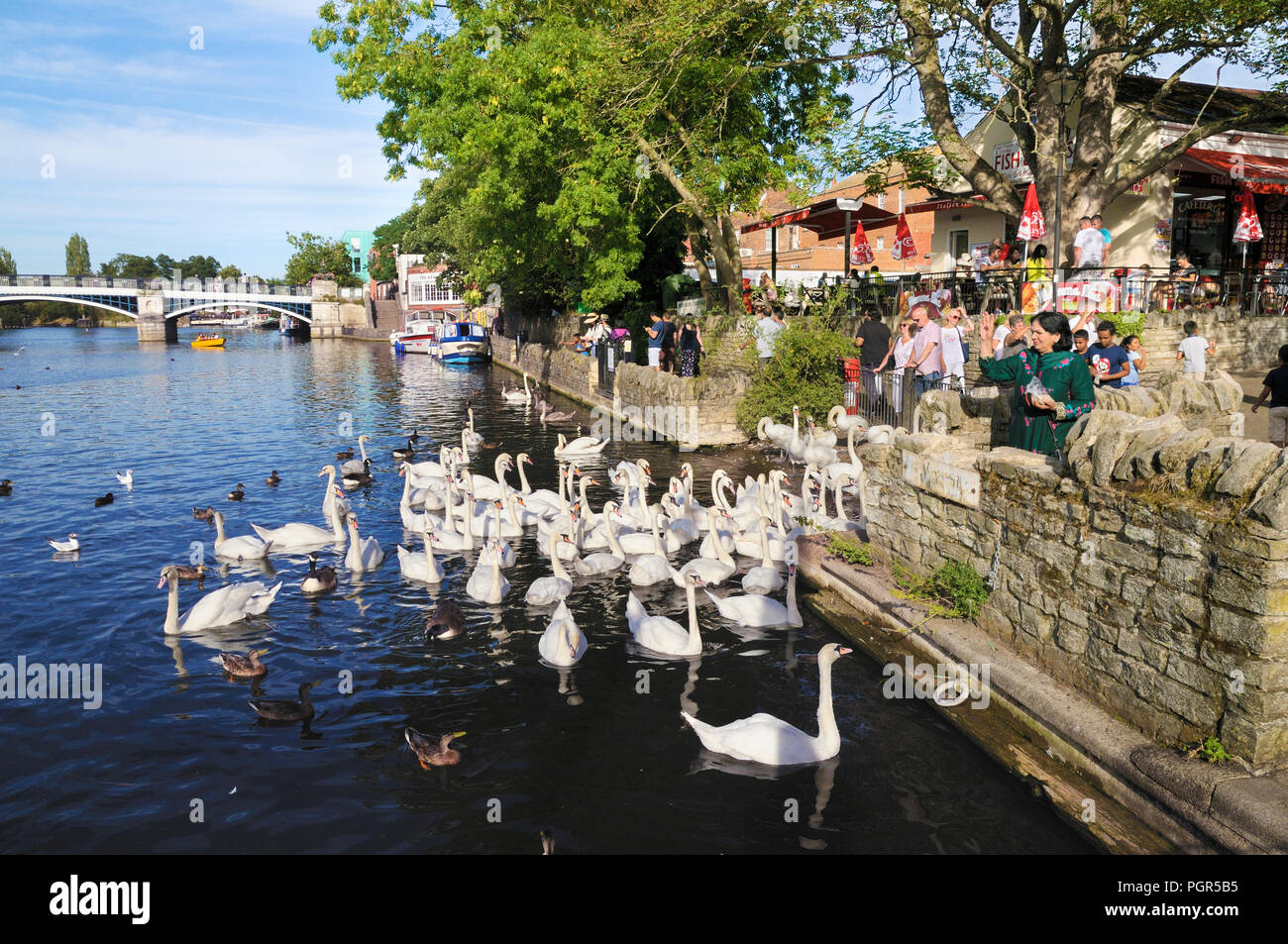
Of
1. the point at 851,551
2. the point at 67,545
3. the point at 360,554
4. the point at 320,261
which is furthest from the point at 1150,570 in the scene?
the point at 320,261

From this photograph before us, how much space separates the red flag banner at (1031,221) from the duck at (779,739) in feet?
36.9

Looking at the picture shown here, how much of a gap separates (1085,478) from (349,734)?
232 inches

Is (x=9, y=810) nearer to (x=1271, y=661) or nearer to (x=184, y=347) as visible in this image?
(x=1271, y=661)

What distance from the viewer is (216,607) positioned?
368 inches

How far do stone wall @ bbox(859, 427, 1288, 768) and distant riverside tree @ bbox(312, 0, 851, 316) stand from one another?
37.6 feet

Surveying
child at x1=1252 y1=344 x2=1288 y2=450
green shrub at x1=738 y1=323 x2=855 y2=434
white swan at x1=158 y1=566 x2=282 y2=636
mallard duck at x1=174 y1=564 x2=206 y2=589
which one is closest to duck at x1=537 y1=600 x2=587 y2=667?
white swan at x1=158 y1=566 x2=282 y2=636

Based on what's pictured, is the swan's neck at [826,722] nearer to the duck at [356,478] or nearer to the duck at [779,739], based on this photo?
the duck at [779,739]

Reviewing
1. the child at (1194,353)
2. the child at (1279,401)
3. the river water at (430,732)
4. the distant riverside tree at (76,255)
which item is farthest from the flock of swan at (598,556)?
the distant riverside tree at (76,255)

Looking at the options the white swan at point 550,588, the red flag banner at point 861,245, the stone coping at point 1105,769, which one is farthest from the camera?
the red flag banner at point 861,245

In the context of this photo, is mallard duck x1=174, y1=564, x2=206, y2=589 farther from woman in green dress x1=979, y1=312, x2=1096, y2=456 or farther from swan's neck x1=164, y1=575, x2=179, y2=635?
woman in green dress x1=979, y1=312, x2=1096, y2=456

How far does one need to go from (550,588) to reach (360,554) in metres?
2.87

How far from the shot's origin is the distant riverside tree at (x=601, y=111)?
60.5ft

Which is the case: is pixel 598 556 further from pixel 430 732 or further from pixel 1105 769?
pixel 1105 769

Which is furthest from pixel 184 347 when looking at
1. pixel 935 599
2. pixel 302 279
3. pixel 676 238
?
pixel 935 599
